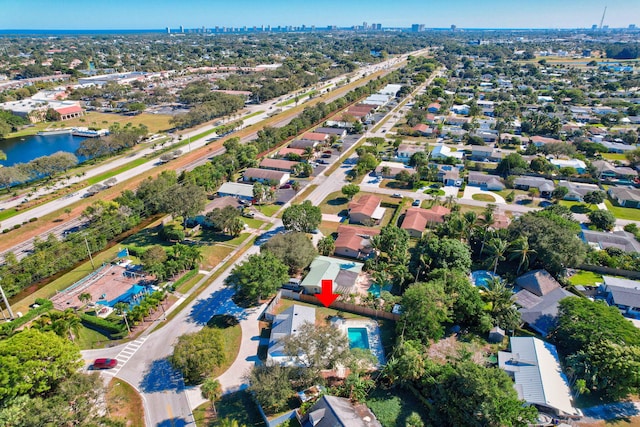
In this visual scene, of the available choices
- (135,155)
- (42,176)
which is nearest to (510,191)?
(135,155)

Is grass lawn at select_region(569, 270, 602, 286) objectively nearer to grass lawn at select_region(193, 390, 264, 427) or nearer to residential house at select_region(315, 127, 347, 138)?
grass lawn at select_region(193, 390, 264, 427)

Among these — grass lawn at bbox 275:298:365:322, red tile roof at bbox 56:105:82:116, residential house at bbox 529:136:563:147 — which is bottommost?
grass lawn at bbox 275:298:365:322

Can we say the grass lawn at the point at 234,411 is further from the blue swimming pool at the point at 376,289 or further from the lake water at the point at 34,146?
the lake water at the point at 34,146

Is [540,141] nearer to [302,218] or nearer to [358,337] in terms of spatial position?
[302,218]

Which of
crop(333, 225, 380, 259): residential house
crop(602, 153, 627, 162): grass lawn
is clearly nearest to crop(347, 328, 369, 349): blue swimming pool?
crop(333, 225, 380, 259): residential house

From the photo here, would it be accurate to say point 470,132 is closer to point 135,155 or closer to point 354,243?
point 354,243

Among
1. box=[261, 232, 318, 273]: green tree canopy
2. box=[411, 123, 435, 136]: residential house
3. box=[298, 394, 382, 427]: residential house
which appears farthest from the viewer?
box=[411, 123, 435, 136]: residential house
